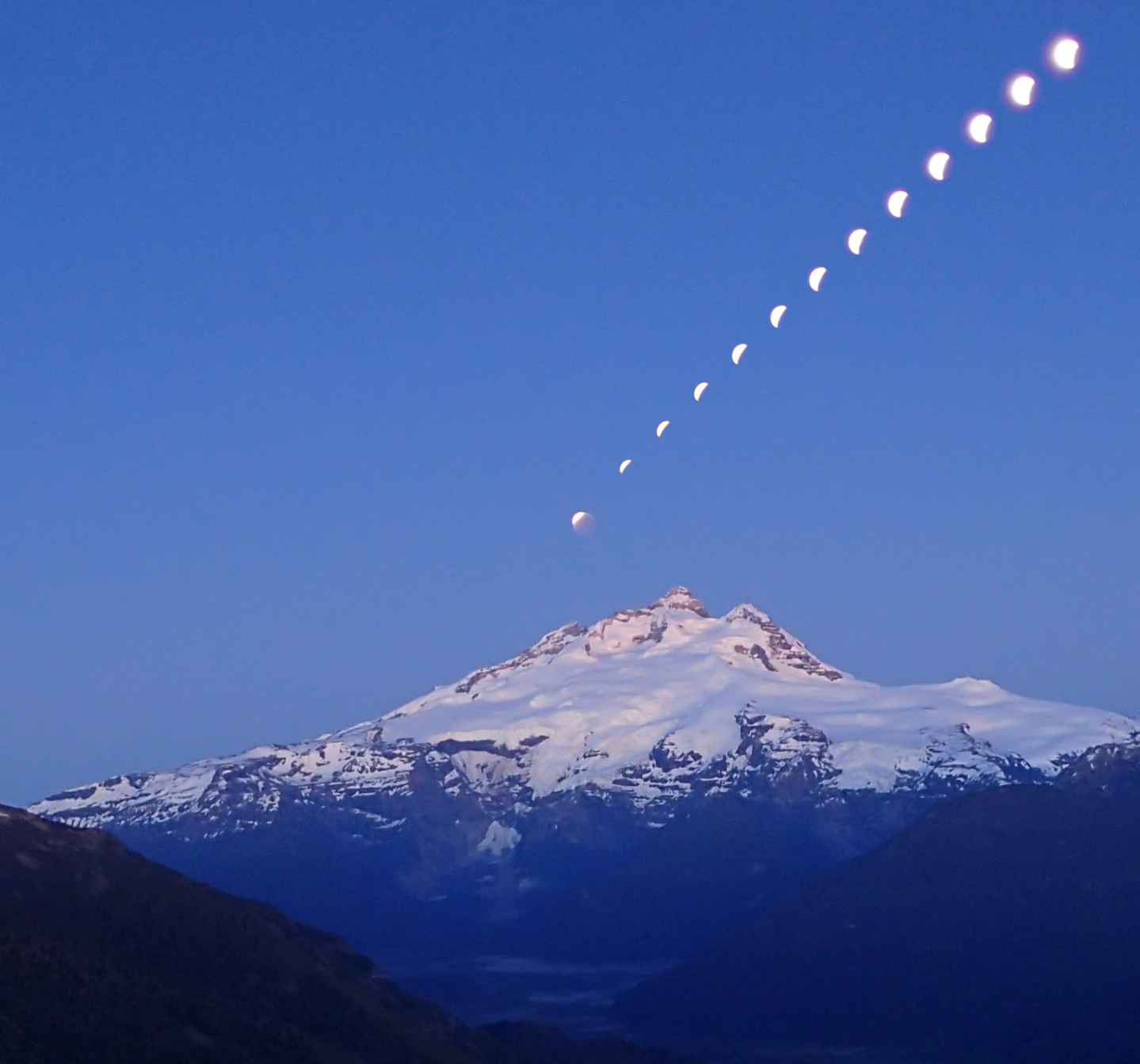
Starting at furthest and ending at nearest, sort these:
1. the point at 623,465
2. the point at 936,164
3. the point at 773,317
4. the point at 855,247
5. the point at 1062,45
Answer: the point at 623,465 → the point at 773,317 → the point at 855,247 → the point at 936,164 → the point at 1062,45

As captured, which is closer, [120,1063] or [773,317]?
[773,317]

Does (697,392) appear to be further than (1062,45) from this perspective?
Yes

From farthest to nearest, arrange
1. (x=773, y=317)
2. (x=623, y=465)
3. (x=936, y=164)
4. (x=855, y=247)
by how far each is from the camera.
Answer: (x=623, y=465)
(x=773, y=317)
(x=855, y=247)
(x=936, y=164)

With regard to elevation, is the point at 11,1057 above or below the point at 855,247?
below

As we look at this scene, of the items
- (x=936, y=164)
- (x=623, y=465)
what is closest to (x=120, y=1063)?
(x=623, y=465)

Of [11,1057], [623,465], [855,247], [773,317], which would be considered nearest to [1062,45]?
[855,247]

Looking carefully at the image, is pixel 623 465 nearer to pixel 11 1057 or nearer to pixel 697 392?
pixel 697 392

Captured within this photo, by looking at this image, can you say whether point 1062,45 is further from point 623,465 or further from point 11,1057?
point 11,1057

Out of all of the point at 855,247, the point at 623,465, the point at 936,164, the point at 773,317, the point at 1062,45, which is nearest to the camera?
the point at 1062,45
